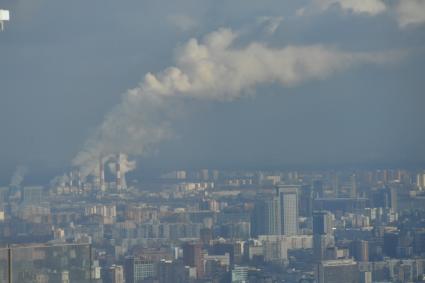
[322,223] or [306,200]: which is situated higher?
[306,200]

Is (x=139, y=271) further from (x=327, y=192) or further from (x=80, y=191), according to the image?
(x=327, y=192)

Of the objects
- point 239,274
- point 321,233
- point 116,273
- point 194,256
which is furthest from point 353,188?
point 116,273

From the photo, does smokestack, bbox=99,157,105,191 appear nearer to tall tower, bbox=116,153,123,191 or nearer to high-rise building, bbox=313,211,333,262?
tall tower, bbox=116,153,123,191

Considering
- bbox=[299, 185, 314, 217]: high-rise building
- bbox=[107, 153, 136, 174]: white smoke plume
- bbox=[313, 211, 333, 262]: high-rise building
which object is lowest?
bbox=[313, 211, 333, 262]: high-rise building

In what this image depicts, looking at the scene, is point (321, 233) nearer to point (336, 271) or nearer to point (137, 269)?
point (336, 271)

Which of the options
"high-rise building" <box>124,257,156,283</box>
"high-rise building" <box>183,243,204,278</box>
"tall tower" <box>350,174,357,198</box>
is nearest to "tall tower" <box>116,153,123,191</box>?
"high-rise building" <box>124,257,156,283</box>

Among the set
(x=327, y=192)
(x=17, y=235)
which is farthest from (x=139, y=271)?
(x=327, y=192)
